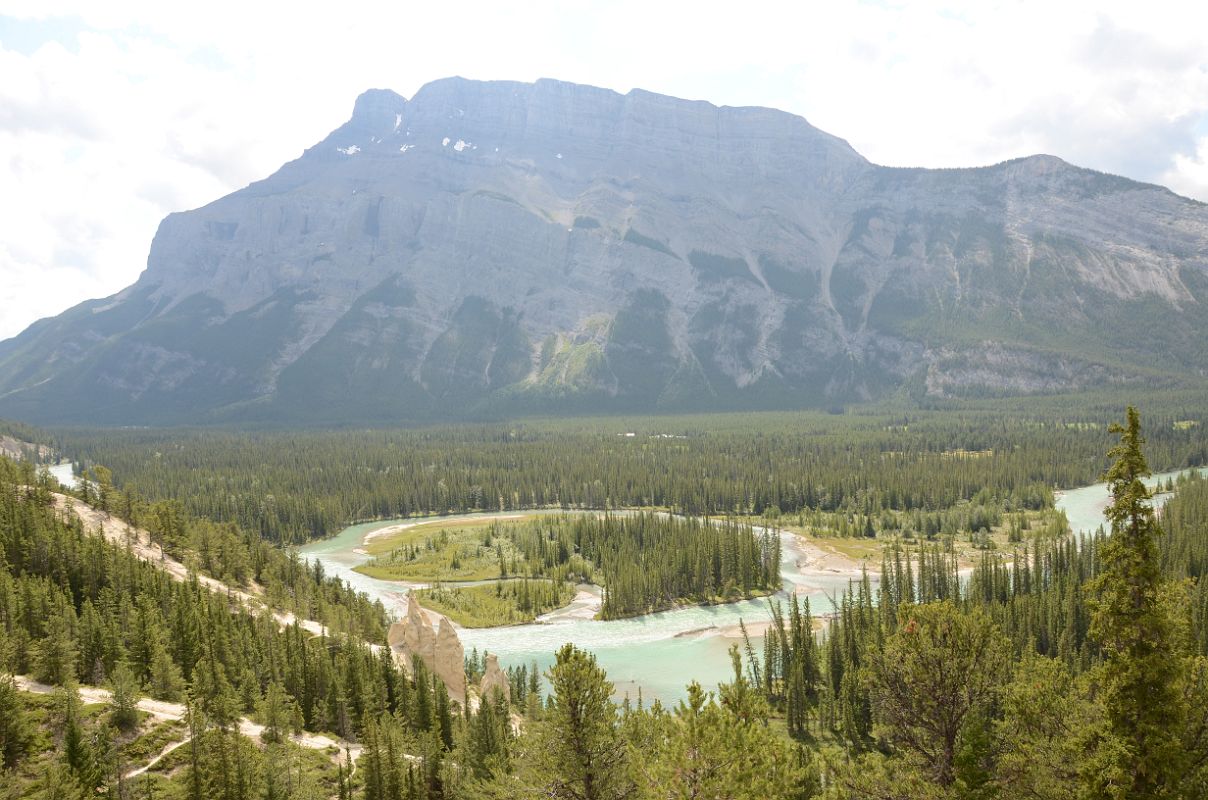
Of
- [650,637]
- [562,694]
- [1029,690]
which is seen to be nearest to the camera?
[562,694]

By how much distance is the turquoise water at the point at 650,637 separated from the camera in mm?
90750

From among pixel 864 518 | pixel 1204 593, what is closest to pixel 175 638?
pixel 1204 593

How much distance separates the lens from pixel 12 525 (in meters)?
77.9

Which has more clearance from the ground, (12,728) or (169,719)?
(12,728)

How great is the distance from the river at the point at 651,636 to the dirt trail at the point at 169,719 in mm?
28263

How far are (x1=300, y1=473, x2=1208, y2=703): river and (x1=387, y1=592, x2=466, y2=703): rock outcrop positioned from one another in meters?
15.9

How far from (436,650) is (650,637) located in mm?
40248

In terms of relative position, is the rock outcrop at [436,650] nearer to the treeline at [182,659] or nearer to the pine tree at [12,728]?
the treeline at [182,659]

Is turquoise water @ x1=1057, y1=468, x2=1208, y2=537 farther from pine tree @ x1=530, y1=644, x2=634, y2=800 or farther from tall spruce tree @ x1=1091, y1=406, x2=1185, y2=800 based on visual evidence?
pine tree @ x1=530, y1=644, x2=634, y2=800

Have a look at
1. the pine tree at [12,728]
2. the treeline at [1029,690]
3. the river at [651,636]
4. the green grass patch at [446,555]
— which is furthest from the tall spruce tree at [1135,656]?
the green grass patch at [446,555]

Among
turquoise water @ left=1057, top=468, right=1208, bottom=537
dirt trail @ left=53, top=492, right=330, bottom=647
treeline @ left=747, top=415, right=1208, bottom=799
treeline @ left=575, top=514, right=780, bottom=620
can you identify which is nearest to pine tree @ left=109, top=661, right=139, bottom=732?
dirt trail @ left=53, top=492, right=330, bottom=647

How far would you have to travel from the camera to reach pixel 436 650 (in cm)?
7506

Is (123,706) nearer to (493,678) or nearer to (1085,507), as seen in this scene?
(493,678)

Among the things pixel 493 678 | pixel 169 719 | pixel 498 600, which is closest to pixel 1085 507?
pixel 498 600
